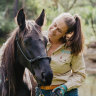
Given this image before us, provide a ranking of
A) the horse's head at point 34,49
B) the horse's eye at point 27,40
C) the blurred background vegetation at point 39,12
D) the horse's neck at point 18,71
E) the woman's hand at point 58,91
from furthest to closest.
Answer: the blurred background vegetation at point 39,12 → the horse's neck at point 18,71 → the woman's hand at point 58,91 → the horse's eye at point 27,40 → the horse's head at point 34,49

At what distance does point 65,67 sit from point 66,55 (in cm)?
14

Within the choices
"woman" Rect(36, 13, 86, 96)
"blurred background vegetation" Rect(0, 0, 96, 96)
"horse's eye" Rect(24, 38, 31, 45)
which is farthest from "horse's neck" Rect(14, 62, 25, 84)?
"blurred background vegetation" Rect(0, 0, 96, 96)

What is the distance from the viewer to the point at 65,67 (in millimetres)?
2688

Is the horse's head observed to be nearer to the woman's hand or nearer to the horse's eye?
the horse's eye

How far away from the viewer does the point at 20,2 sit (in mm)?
15742

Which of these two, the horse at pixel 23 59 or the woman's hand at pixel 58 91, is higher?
the horse at pixel 23 59

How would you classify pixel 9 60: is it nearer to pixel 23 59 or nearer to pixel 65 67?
pixel 23 59

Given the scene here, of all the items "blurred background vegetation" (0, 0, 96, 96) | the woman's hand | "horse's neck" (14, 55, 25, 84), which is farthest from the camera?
"blurred background vegetation" (0, 0, 96, 96)

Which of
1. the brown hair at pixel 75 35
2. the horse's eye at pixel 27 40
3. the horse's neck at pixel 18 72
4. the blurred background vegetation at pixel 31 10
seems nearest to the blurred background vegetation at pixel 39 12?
the blurred background vegetation at pixel 31 10

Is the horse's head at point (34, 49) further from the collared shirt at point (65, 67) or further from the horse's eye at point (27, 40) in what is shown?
the collared shirt at point (65, 67)

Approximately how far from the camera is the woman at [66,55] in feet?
8.68

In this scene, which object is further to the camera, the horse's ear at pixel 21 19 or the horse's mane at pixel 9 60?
the horse's mane at pixel 9 60

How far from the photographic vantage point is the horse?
218 cm

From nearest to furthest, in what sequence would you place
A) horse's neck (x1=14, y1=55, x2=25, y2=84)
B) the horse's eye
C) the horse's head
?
the horse's head < the horse's eye < horse's neck (x1=14, y1=55, x2=25, y2=84)
